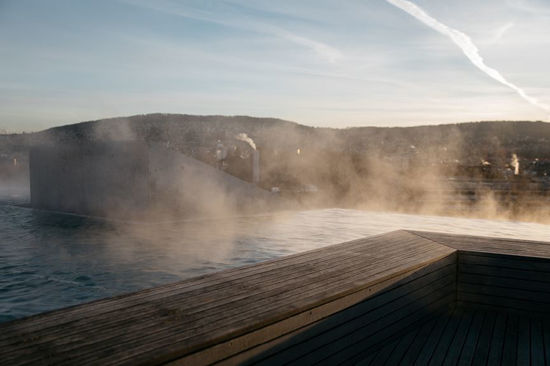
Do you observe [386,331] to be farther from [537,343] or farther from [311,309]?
[537,343]

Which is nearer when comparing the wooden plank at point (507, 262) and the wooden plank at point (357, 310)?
the wooden plank at point (357, 310)

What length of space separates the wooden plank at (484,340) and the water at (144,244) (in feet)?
9.57

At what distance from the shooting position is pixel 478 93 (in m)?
14.9

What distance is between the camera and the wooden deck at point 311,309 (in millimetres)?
1552

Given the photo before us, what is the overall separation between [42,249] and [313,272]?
507 cm

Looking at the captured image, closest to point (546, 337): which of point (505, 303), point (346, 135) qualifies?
point (505, 303)

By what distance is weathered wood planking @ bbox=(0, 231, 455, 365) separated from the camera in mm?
1484

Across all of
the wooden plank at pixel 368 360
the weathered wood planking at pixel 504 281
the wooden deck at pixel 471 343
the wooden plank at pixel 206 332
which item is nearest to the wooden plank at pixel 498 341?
the wooden deck at pixel 471 343

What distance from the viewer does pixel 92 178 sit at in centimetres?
1080

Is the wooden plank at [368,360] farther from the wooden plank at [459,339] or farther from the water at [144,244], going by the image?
the water at [144,244]

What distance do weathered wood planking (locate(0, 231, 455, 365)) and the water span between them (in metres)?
2.16

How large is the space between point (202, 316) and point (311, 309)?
1.55ft

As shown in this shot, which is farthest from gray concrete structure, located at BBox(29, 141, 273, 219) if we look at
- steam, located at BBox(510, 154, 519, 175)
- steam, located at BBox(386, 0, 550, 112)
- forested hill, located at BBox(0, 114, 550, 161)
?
forested hill, located at BBox(0, 114, 550, 161)

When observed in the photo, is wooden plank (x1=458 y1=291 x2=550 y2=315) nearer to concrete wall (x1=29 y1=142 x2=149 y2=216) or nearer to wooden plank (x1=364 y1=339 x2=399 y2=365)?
wooden plank (x1=364 y1=339 x2=399 y2=365)
